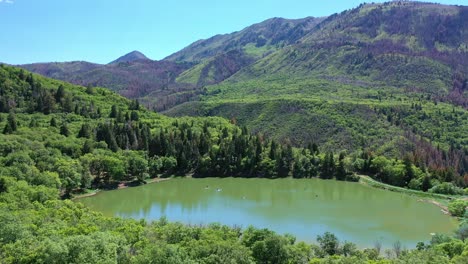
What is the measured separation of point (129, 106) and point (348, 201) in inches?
3460

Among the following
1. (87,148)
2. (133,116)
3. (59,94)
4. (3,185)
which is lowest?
(3,185)

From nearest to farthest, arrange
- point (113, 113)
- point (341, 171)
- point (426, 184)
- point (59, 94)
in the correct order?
1. point (426, 184)
2. point (341, 171)
3. point (113, 113)
4. point (59, 94)

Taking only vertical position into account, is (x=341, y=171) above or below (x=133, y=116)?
below

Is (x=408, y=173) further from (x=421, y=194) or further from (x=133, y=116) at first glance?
(x=133, y=116)

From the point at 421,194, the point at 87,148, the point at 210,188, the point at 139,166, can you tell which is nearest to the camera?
the point at 421,194

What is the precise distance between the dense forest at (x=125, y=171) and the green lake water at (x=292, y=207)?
5272 mm

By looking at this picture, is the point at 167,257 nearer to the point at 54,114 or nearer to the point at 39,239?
the point at 39,239

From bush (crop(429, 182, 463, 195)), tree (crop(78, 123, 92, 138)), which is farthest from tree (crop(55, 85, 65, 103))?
bush (crop(429, 182, 463, 195))

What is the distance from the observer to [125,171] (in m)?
90.7

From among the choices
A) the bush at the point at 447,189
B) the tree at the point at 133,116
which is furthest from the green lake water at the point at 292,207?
the tree at the point at 133,116

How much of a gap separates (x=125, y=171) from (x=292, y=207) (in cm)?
3658

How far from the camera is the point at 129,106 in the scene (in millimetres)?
144125

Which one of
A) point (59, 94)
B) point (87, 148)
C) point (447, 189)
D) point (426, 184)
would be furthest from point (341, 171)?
point (59, 94)

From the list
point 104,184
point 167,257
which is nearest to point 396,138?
point 104,184
